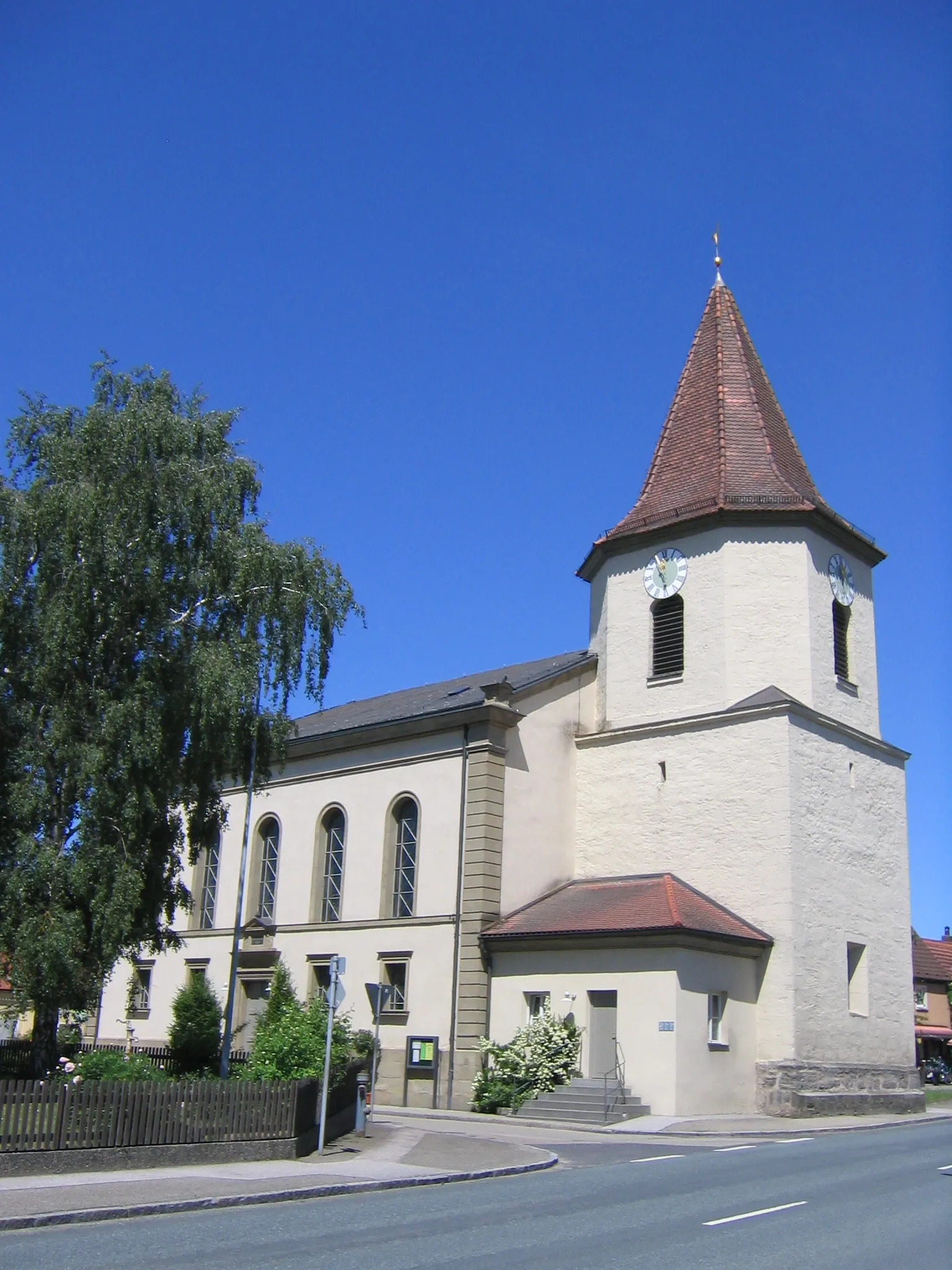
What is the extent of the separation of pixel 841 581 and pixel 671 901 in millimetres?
9703

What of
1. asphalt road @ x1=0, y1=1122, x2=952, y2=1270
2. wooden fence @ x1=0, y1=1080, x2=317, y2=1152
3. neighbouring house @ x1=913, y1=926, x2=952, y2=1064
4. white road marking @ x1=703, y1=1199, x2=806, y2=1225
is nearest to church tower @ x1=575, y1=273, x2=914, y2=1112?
asphalt road @ x1=0, y1=1122, x2=952, y2=1270

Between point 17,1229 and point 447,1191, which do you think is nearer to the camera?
point 17,1229

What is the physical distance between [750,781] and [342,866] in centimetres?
1158

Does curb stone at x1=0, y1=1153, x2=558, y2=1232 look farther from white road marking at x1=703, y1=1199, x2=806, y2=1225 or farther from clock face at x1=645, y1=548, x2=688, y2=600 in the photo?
clock face at x1=645, y1=548, x2=688, y2=600

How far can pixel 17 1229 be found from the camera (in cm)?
1153

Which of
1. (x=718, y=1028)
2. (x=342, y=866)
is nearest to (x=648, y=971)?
(x=718, y=1028)

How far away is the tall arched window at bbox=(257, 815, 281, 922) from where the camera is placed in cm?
3559

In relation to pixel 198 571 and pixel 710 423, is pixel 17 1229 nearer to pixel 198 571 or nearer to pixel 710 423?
pixel 198 571

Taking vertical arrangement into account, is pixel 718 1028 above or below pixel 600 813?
below

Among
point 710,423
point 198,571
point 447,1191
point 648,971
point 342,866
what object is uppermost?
point 710,423

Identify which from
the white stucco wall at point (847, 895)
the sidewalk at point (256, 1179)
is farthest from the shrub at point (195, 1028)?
the white stucco wall at point (847, 895)

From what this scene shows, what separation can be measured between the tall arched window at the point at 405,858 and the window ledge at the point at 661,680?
666cm

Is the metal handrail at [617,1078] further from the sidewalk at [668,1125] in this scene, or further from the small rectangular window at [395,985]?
the small rectangular window at [395,985]

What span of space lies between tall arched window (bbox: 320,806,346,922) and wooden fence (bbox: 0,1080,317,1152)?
1526cm
